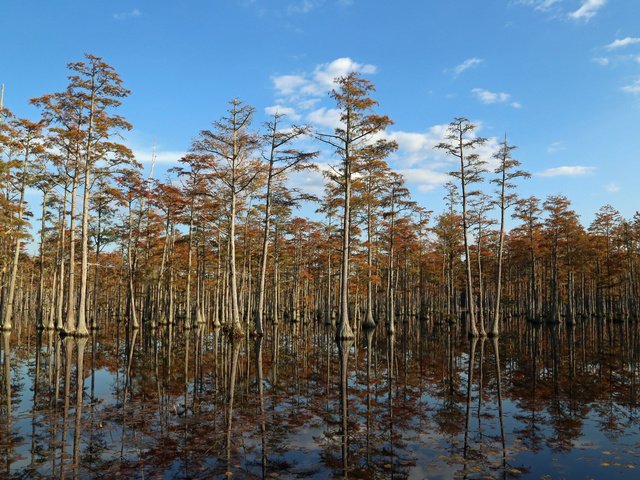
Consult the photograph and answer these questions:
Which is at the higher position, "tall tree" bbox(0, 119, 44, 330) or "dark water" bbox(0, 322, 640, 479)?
"tall tree" bbox(0, 119, 44, 330)

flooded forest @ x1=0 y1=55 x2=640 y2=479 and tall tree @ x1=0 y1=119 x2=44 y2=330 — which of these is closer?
flooded forest @ x1=0 y1=55 x2=640 y2=479

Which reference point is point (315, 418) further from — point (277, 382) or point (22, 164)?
point (22, 164)

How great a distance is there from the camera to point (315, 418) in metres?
9.02

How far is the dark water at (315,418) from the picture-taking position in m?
6.36

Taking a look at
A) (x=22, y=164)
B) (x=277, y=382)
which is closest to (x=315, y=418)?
(x=277, y=382)

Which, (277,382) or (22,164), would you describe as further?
(22,164)

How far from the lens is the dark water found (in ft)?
20.9

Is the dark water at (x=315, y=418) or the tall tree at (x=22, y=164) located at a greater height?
the tall tree at (x=22, y=164)

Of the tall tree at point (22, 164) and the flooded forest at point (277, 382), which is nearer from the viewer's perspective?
the flooded forest at point (277, 382)

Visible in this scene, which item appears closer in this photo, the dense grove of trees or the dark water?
the dark water

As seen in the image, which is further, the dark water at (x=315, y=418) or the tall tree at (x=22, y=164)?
the tall tree at (x=22, y=164)

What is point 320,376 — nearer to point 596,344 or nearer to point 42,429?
point 42,429

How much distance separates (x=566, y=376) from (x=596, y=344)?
13.9 meters

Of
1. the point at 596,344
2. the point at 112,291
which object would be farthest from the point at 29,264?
the point at 596,344
